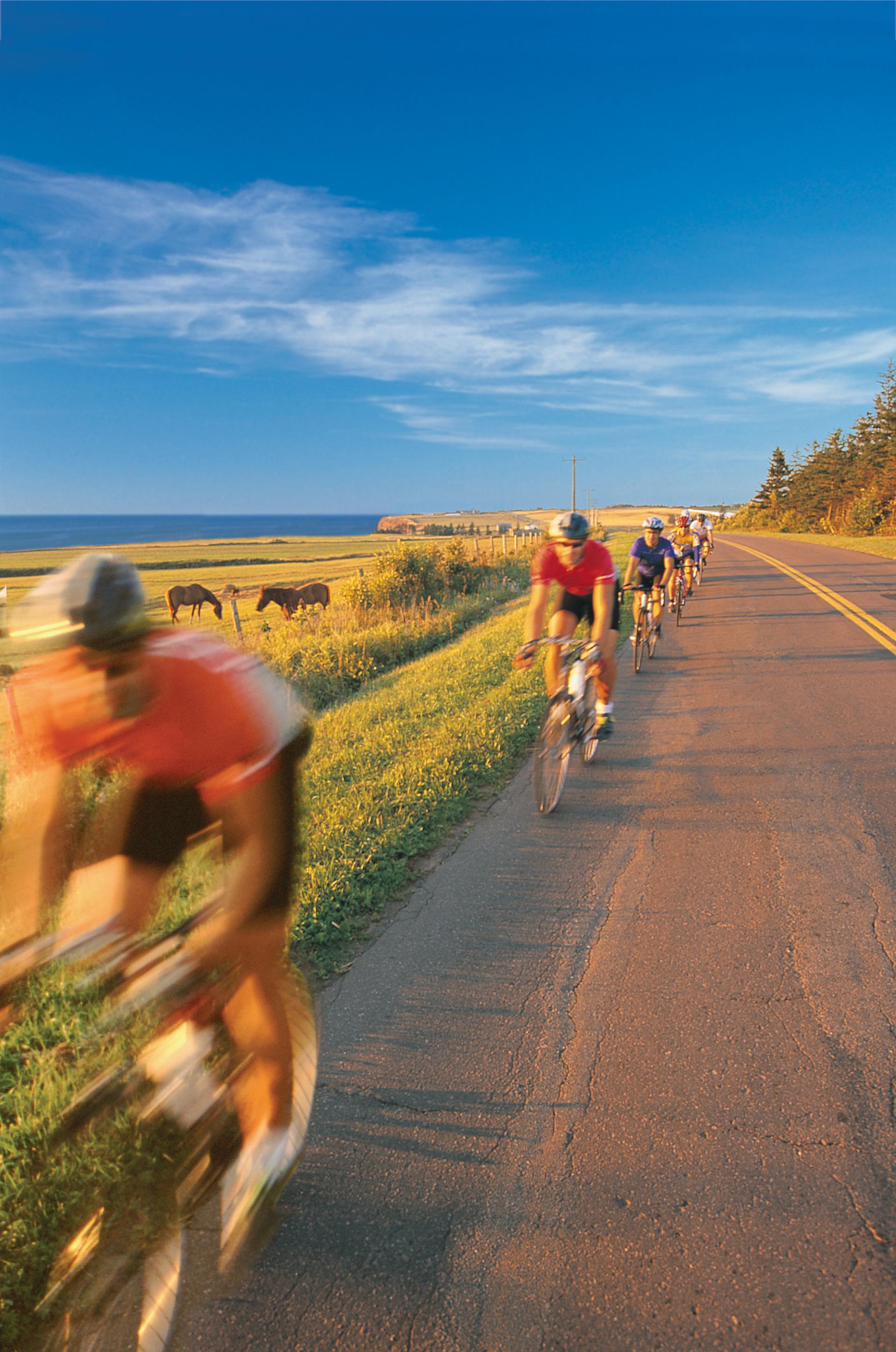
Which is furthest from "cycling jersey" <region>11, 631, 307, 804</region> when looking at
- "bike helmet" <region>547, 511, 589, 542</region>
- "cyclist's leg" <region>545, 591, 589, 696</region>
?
"bike helmet" <region>547, 511, 589, 542</region>

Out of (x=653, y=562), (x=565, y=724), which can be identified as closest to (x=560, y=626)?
(x=565, y=724)

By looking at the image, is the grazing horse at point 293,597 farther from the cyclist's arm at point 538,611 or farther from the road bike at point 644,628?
the cyclist's arm at point 538,611

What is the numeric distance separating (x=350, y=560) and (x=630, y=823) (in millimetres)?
60750

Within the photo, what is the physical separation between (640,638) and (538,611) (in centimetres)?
522

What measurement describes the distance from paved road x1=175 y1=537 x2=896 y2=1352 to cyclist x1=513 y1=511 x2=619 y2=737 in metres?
1.20

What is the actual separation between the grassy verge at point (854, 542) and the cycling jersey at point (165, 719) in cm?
3189

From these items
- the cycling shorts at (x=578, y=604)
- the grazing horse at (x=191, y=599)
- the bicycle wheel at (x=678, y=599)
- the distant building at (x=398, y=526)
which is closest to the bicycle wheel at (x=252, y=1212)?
the cycling shorts at (x=578, y=604)

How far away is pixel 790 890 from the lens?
4.07 m

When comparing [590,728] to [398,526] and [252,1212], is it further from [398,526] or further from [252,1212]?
[398,526]

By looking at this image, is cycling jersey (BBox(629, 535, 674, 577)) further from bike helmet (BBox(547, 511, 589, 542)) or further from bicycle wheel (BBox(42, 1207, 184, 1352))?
bicycle wheel (BBox(42, 1207, 184, 1352))

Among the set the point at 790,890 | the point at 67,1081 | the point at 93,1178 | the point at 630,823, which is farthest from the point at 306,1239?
the point at 630,823

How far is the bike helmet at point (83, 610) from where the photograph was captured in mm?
1742

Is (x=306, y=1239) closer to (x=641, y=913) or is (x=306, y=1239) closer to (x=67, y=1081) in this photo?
(x=67, y=1081)

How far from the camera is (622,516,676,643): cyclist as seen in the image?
10531 mm
